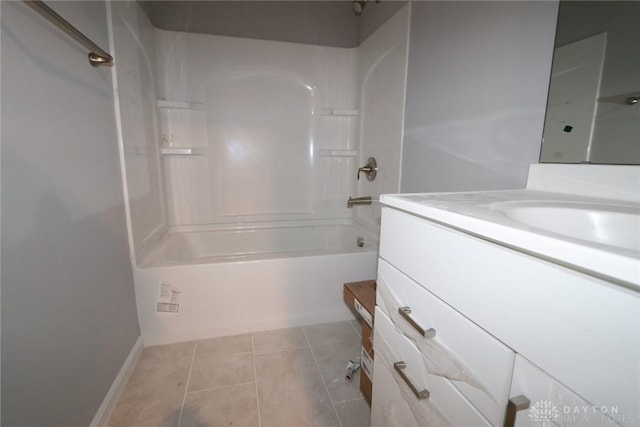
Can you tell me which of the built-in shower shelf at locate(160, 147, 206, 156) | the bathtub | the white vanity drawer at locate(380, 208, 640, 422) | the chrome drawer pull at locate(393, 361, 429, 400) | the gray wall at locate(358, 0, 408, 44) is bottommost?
the bathtub

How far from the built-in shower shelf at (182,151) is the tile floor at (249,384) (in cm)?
131

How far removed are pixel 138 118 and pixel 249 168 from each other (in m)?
0.84

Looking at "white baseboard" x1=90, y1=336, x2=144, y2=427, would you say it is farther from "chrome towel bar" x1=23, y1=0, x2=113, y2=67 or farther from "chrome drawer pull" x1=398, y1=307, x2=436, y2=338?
"chrome towel bar" x1=23, y1=0, x2=113, y2=67

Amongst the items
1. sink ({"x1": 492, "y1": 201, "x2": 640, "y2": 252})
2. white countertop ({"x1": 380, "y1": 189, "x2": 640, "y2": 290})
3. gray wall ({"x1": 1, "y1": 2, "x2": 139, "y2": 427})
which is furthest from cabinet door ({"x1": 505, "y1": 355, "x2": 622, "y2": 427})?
gray wall ({"x1": 1, "y1": 2, "x2": 139, "y2": 427})

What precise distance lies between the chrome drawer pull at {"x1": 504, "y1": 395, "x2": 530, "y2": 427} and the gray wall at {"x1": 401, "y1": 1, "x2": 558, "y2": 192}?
2.56ft

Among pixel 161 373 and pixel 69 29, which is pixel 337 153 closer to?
pixel 69 29

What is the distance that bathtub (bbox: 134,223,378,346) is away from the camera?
56.9 inches

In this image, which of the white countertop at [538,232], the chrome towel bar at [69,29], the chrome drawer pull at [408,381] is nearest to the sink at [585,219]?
the white countertop at [538,232]

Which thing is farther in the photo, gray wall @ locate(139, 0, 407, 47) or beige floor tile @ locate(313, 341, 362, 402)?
gray wall @ locate(139, 0, 407, 47)

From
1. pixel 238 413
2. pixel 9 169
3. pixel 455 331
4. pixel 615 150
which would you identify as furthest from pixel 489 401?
pixel 9 169

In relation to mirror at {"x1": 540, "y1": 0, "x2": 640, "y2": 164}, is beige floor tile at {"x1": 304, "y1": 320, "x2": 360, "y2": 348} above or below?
below

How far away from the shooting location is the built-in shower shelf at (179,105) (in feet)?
6.44

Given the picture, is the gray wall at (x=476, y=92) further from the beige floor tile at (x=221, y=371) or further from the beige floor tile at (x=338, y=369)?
the beige floor tile at (x=221, y=371)

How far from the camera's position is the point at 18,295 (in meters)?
0.69
